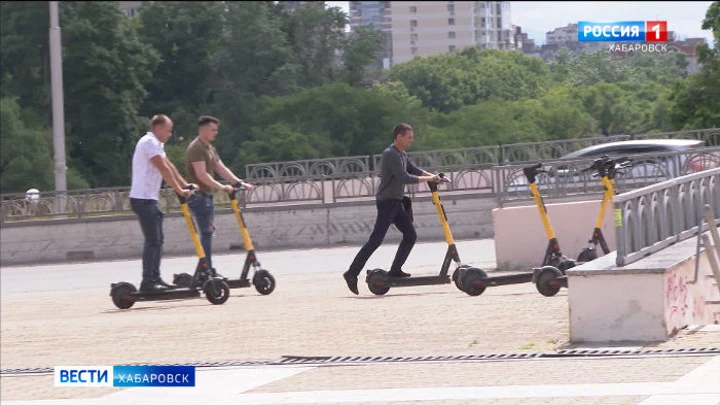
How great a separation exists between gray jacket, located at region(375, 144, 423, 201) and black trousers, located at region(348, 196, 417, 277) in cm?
9

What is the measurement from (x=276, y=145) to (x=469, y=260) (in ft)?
99.5

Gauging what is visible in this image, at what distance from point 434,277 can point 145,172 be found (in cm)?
321

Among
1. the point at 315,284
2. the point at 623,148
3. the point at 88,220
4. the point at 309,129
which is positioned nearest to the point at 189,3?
the point at 309,129

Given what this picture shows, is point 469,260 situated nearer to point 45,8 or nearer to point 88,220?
point 88,220

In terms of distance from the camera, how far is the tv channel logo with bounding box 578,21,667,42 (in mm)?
17109

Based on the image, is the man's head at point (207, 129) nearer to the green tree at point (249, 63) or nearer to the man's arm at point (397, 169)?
the man's arm at point (397, 169)

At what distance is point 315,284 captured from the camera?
19.0 metres

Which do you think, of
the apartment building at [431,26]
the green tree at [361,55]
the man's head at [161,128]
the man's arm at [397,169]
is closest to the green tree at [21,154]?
the green tree at [361,55]

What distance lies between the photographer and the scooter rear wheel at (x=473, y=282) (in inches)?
554

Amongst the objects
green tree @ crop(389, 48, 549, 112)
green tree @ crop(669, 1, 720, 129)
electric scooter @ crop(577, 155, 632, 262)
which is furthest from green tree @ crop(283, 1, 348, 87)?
electric scooter @ crop(577, 155, 632, 262)

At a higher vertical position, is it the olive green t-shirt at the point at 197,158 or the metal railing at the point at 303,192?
the olive green t-shirt at the point at 197,158

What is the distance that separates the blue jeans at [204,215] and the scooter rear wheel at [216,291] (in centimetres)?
29

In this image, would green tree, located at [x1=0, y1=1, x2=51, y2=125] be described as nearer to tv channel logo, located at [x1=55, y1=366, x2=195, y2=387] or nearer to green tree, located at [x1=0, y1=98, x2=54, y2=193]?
green tree, located at [x1=0, y1=98, x2=54, y2=193]

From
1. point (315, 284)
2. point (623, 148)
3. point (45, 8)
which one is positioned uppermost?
point (45, 8)
